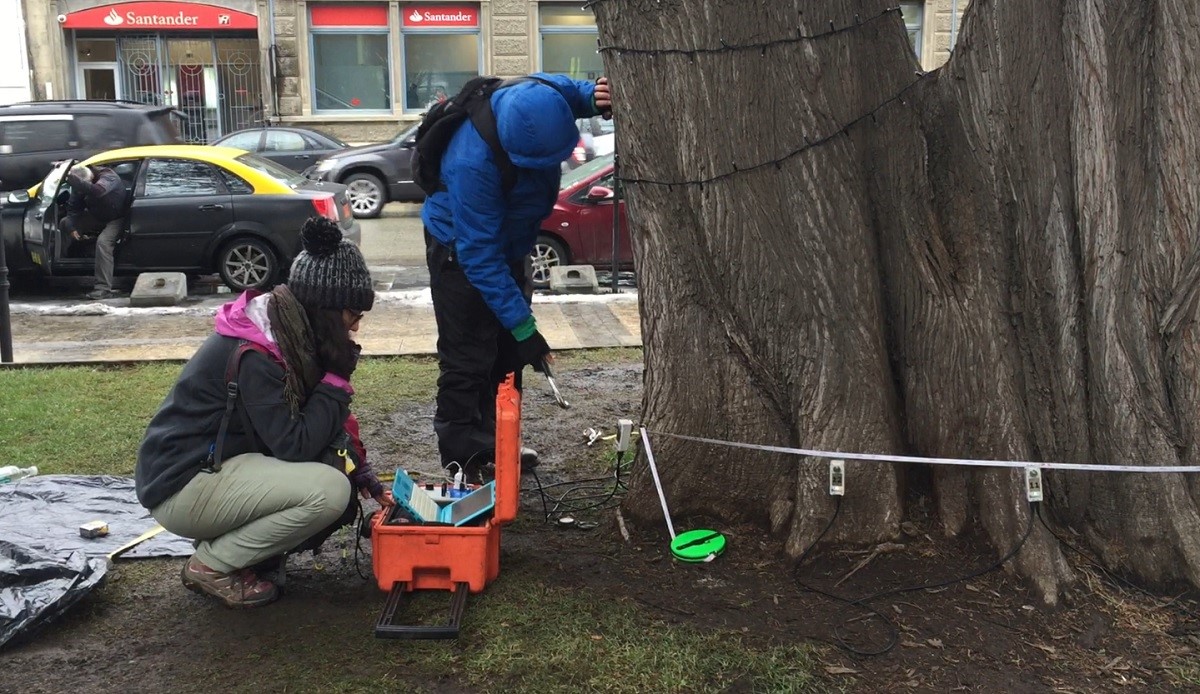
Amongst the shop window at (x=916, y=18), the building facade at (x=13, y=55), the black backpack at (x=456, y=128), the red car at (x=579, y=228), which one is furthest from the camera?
the shop window at (x=916, y=18)

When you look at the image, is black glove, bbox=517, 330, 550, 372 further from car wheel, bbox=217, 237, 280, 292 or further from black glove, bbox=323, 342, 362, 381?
car wheel, bbox=217, 237, 280, 292

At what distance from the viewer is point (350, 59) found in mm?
26422

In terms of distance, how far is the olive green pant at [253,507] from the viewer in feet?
12.1

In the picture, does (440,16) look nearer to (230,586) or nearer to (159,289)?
(159,289)

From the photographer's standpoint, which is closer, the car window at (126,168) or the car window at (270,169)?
the car window at (126,168)

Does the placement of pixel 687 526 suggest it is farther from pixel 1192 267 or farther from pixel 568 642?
pixel 1192 267

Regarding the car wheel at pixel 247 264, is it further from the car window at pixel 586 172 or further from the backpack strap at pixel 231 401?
the backpack strap at pixel 231 401

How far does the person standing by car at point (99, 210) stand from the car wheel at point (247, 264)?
990 millimetres

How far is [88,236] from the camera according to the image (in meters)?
11.2

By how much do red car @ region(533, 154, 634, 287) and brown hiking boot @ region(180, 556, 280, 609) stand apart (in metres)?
7.79

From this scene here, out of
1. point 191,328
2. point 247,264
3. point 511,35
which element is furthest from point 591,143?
point 511,35

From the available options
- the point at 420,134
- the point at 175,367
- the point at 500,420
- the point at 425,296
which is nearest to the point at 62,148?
the point at 425,296

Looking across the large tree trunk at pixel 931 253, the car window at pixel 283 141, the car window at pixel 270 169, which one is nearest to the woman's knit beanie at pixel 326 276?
the large tree trunk at pixel 931 253

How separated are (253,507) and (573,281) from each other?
7613 millimetres
